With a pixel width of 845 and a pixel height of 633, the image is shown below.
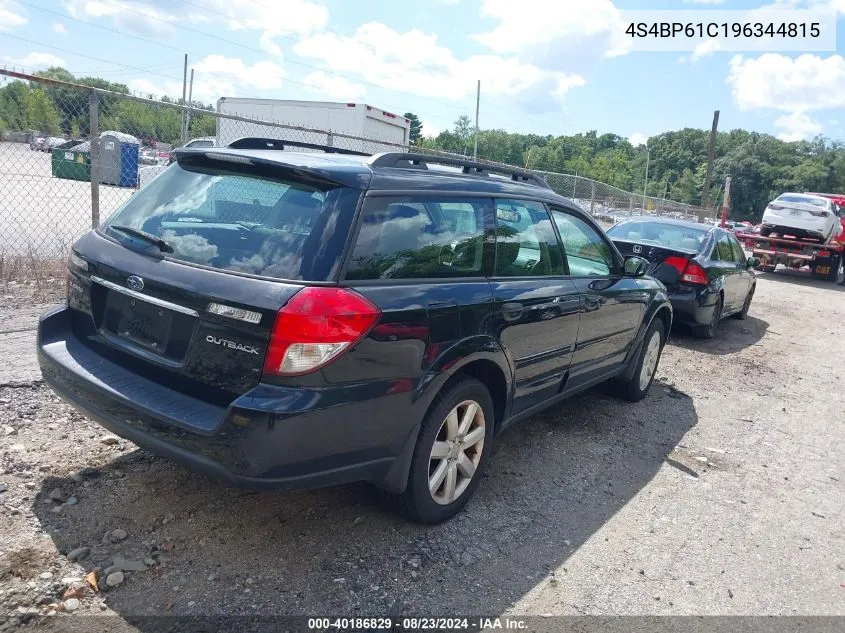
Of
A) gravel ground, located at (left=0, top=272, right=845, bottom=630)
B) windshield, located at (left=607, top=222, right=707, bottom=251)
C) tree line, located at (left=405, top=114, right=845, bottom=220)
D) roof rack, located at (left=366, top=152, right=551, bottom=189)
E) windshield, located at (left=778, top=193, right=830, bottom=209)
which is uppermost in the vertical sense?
tree line, located at (left=405, top=114, right=845, bottom=220)

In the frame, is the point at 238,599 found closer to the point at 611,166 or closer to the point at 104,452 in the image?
the point at 104,452

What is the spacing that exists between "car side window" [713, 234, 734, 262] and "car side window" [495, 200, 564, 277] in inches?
222

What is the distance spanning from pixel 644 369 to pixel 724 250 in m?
4.52

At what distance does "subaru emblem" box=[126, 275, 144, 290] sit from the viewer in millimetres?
2970

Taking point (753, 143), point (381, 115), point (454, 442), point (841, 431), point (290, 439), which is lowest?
point (841, 431)

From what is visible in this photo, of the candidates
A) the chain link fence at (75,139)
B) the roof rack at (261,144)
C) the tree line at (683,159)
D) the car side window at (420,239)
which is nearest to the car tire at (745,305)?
the chain link fence at (75,139)

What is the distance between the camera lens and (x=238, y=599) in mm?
2730

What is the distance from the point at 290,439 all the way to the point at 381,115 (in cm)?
1604

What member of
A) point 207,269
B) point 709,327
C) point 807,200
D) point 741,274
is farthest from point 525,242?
point 807,200

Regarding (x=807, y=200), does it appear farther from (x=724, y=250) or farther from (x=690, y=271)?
(x=690, y=271)

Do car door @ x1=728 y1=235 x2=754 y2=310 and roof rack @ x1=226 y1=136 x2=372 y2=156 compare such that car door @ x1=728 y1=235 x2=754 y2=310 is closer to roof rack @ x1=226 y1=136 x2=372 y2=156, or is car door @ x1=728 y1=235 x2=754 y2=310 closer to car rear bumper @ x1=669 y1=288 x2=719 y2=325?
car rear bumper @ x1=669 y1=288 x2=719 y2=325

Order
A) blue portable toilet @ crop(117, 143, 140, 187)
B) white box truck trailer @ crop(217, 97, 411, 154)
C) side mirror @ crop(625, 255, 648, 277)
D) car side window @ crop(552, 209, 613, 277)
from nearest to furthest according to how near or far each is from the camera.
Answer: car side window @ crop(552, 209, 613, 277) < side mirror @ crop(625, 255, 648, 277) < blue portable toilet @ crop(117, 143, 140, 187) < white box truck trailer @ crop(217, 97, 411, 154)

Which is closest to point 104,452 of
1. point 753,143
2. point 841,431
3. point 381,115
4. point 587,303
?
point 587,303

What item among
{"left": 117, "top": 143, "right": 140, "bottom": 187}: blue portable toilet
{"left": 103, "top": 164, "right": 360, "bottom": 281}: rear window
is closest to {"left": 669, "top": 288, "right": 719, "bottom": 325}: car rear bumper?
{"left": 103, "top": 164, "right": 360, "bottom": 281}: rear window
